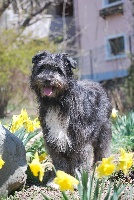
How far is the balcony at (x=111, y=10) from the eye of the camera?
22120 mm

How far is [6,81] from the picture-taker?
50.4 ft

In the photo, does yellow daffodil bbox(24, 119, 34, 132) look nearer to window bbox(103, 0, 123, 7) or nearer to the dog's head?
the dog's head

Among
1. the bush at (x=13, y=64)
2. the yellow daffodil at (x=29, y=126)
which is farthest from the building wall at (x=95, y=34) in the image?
the yellow daffodil at (x=29, y=126)

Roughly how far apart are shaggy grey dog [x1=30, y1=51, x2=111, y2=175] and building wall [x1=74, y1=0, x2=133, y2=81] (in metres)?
17.0

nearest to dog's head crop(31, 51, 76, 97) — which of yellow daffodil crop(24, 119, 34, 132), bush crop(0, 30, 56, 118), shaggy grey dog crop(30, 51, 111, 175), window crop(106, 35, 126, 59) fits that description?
shaggy grey dog crop(30, 51, 111, 175)

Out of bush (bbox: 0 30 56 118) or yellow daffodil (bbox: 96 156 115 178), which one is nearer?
yellow daffodil (bbox: 96 156 115 178)

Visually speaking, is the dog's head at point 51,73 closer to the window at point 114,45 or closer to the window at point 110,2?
the window at point 114,45

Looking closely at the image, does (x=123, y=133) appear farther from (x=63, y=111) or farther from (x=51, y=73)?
(x=51, y=73)

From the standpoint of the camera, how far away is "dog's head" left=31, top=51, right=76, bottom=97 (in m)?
4.75

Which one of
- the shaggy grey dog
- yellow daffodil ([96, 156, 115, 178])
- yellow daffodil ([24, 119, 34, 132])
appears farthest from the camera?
yellow daffodil ([24, 119, 34, 132])

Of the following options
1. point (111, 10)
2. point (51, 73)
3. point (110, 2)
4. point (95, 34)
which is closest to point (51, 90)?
point (51, 73)

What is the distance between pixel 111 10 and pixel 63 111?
18.2 metres

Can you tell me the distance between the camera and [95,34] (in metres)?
24.0

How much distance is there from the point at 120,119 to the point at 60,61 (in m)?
4.12
